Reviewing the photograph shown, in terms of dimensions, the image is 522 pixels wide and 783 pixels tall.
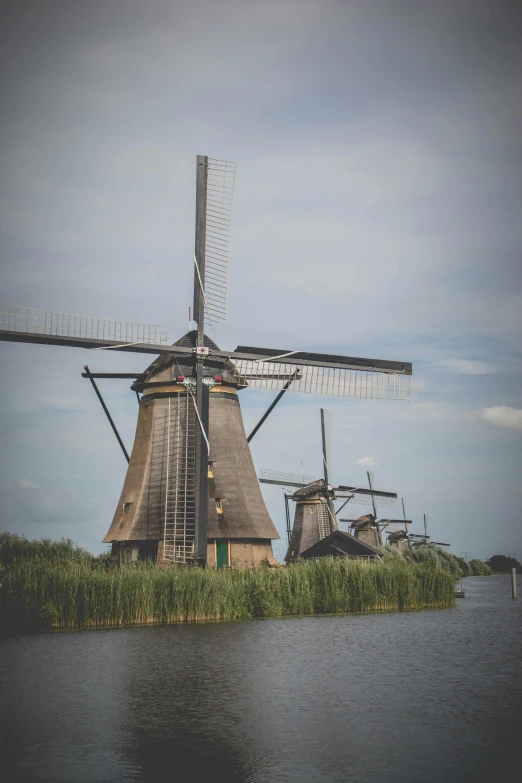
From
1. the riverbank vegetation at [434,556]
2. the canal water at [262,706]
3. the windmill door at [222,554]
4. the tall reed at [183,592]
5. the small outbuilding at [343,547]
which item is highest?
the riverbank vegetation at [434,556]

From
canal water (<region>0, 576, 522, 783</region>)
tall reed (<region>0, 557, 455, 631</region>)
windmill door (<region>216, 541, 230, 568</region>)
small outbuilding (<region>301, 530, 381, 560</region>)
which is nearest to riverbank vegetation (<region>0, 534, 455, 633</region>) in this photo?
tall reed (<region>0, 557, 455, 631</region>)

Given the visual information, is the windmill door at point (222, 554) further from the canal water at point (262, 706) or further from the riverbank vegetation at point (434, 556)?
the riverbank vegetation at point (434, 556)

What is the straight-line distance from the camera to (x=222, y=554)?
24891 mm

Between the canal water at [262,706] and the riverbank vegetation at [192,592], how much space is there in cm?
105

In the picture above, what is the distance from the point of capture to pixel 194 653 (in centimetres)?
1569

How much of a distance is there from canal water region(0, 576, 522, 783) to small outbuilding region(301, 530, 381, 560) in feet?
66.9

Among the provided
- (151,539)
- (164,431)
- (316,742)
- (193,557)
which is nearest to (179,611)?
(193,557)

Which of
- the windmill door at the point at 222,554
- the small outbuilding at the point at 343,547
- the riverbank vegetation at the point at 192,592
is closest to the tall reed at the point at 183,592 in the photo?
the riverbank vegetation at the point at 192,592

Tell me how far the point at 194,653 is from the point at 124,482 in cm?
1124

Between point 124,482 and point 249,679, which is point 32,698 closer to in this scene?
point 249,679

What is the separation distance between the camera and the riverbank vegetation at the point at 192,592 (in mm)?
19484

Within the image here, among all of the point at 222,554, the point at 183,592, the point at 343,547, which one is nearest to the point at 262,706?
the point at 183,592

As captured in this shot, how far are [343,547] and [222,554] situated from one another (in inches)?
636

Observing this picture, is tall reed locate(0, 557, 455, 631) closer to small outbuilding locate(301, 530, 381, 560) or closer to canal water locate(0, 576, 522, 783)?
canal water locate(0, 576, 522, 783)
